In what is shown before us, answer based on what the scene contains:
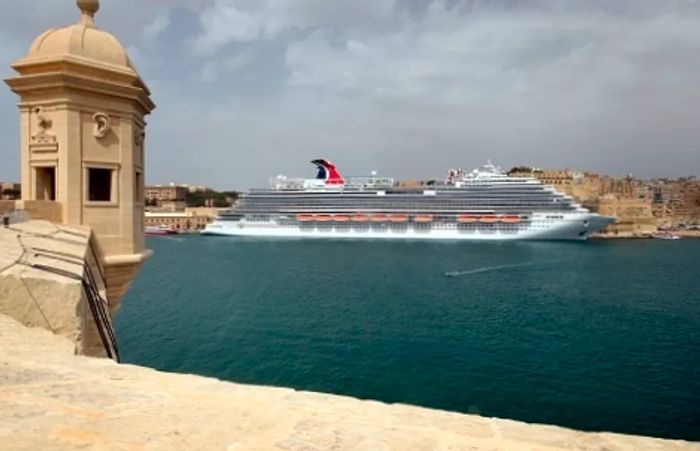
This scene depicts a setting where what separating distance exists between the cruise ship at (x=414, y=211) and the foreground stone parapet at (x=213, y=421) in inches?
2321

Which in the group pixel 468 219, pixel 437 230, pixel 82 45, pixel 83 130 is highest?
pixel 82 45

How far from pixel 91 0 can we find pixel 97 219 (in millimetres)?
2550

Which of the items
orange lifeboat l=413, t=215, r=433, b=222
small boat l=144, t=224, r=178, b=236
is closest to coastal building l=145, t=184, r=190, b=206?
small boat l=144, t=224, r=178, b=236

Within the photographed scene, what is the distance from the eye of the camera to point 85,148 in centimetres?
571

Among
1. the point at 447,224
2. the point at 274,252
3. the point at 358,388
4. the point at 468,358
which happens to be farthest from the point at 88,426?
the point at 447,224

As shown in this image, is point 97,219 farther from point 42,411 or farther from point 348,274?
point 348,274

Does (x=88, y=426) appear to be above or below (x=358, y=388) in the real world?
above

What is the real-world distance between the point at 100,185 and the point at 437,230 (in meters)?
56.5

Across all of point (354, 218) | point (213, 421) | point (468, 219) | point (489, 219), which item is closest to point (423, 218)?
point (468, 219)

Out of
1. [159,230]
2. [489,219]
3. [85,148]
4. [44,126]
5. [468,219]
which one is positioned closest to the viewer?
[44,126]

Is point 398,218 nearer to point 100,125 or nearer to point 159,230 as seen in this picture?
point 159,230

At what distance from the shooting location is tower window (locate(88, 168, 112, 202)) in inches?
251

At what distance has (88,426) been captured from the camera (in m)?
2.09

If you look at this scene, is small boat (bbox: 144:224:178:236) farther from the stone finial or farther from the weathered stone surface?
the weathered stone surface
